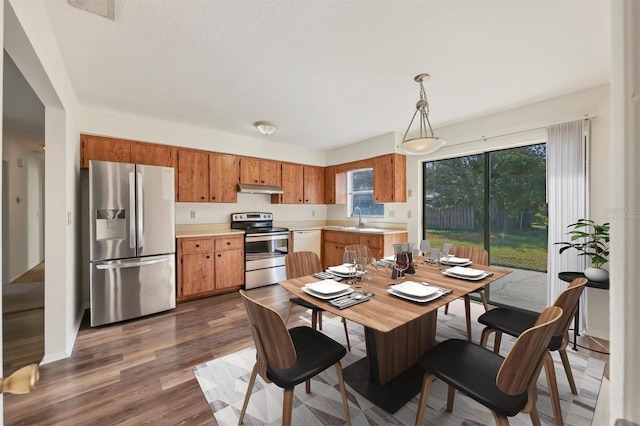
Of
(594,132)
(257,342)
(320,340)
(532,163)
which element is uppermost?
(594,132)

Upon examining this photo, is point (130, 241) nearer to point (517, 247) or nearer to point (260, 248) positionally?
point (260, 248)

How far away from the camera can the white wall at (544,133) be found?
8.75ft

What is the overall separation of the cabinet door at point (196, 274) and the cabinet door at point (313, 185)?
219 centimetres

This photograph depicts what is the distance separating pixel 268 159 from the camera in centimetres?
477

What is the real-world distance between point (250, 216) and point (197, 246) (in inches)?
45.8

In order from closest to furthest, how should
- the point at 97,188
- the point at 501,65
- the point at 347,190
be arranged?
the point at 501,65 → the point at 97,188 → the point at 347,190

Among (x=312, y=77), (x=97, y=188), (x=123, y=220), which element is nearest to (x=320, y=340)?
(x=312, y=77)

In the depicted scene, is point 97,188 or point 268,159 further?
point 268,159

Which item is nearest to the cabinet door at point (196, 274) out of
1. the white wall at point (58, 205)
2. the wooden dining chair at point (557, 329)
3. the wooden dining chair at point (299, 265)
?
the white wall at point (58, 205)

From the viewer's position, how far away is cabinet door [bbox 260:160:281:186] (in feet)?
15.4

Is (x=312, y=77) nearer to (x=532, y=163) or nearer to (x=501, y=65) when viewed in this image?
(x=501, y=65)

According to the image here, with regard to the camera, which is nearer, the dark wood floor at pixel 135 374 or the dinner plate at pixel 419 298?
the dinner plate at pixel 419 298

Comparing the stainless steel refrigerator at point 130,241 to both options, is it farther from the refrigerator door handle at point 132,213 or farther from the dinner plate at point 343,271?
the dinner plate at point 343,271

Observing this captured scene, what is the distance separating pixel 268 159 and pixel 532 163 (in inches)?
150
